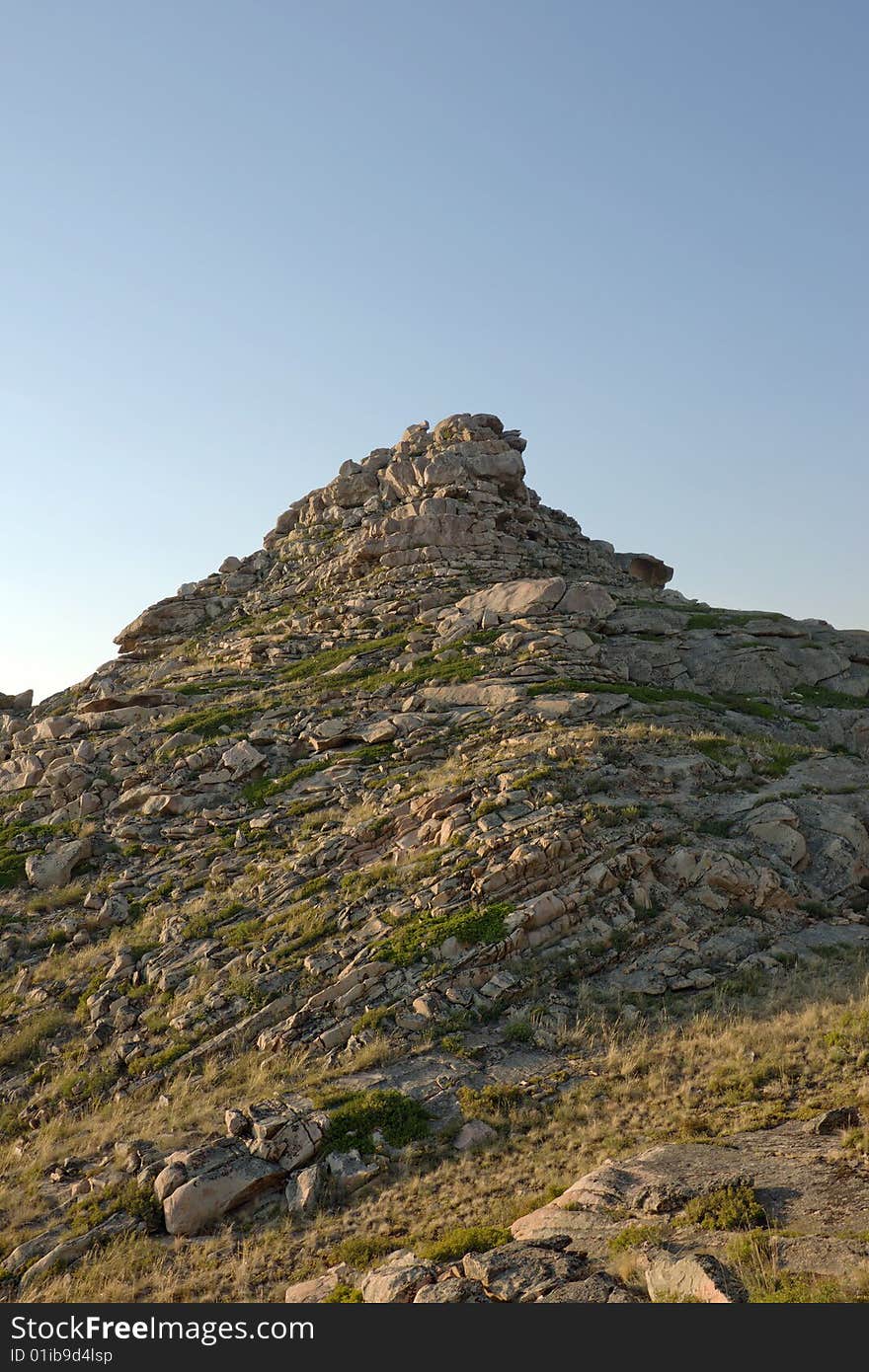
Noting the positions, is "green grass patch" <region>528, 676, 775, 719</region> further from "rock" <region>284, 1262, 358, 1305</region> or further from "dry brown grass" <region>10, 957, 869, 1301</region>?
"rock" <region>284, 1262, 358, 1305</region>

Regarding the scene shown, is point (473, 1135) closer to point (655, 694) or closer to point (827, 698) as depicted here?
point (655, 694)

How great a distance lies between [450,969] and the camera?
69.7 feet

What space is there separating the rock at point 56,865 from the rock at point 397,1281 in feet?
71.9

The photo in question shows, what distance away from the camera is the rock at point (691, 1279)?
9656mm

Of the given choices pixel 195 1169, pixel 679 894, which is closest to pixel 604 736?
pixel 679 894

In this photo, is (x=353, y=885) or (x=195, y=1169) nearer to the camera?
(x=195, y=1169)

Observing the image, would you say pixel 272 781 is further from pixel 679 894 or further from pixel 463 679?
pixel 679 894

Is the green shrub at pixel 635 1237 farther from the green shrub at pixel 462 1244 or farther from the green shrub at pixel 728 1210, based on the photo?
the green shrub at pixel 462 1244

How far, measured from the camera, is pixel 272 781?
3369cm

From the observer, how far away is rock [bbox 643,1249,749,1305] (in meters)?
9.66

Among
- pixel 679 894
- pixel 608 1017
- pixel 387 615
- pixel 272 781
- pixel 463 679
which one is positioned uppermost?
pixel 387 615

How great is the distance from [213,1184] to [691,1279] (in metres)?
8.66

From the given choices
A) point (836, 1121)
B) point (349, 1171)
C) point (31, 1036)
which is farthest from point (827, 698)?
point (31, 1036)

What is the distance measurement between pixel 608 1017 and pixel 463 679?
64.6ft
